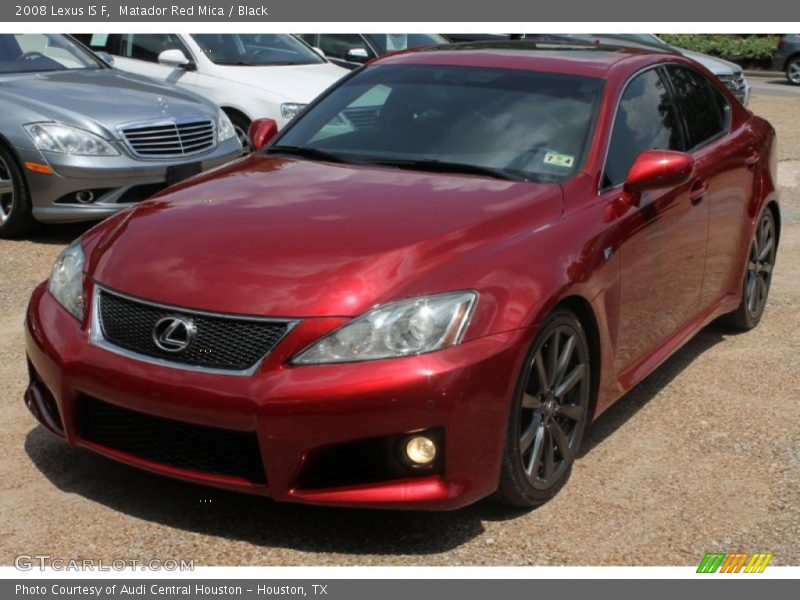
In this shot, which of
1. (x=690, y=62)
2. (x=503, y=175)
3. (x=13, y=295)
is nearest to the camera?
(x=503, y=175)

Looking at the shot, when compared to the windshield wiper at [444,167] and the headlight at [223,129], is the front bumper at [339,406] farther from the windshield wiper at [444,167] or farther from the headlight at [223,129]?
the headlight at [223,129]

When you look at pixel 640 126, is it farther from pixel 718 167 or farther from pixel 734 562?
pixel 734 562

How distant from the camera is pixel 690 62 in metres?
6.60

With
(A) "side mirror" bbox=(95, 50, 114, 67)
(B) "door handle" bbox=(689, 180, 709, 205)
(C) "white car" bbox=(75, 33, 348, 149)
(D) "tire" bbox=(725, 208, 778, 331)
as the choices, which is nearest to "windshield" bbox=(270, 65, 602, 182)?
(B) "door handle" bbox=(689, 180, 709, 205)

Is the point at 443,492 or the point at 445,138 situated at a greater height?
the point at 445,138

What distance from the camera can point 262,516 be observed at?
445cm

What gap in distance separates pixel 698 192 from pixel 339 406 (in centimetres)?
257

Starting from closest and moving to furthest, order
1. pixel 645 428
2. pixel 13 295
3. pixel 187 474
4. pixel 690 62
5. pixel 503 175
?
pixel 187 474
pixel 503 175
pixel 645 428
pixel 690 62
pixel 13 295

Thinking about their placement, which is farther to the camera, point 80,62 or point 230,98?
point 230,98

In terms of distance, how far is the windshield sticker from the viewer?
5.12 metres

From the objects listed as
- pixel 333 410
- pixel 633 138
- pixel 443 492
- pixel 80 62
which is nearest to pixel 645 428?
pixel 633 138

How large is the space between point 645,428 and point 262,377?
2.17m

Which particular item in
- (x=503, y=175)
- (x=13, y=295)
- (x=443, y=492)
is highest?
(x=503, y=175)

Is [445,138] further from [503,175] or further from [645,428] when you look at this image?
[645,428]
